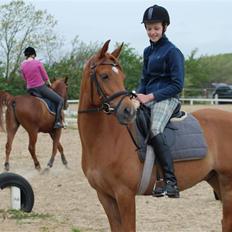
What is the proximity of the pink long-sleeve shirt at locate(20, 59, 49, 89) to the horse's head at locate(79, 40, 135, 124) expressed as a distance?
7.50 metres

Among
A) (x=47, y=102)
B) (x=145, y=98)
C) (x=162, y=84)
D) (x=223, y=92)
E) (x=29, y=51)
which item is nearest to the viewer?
(x=145, y=98)

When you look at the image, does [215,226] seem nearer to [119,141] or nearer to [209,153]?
[209,153]

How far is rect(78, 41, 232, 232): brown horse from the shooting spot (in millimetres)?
5160

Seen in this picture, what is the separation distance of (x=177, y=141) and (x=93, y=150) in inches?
35.9

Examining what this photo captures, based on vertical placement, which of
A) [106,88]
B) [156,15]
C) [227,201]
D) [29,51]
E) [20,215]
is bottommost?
[20,215]

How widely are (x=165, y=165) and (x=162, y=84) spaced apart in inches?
33.7

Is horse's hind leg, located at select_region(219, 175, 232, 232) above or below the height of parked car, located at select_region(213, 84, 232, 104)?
below

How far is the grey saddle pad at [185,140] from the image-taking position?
572cm

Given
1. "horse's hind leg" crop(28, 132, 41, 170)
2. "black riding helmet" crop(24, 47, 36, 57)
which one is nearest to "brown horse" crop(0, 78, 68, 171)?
"horse's hind leg" crop(28, 132, 41, 170)

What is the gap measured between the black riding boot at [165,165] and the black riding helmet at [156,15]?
1150 millimetres

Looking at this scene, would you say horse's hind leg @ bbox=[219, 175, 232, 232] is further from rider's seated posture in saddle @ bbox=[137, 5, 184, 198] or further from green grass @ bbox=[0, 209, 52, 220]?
green grass @ bbox=[0, 209, 52, 220]

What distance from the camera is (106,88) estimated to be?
16.9 ft

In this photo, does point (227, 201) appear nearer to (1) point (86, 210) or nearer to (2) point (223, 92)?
(1) point (86, 210)

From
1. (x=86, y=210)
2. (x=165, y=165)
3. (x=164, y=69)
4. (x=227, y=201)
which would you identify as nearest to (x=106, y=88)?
(x=164, y=69)
